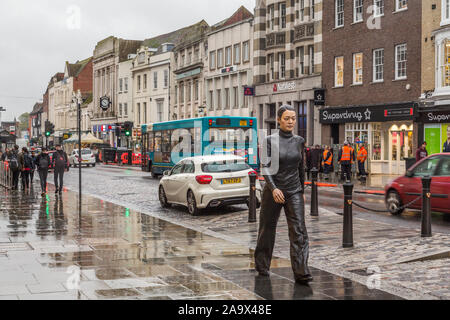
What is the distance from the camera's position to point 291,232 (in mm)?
7438

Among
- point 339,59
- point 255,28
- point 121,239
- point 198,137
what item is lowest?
point 121,239

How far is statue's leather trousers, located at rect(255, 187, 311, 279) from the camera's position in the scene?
24.1 ft

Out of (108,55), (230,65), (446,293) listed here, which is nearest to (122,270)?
(446,293)

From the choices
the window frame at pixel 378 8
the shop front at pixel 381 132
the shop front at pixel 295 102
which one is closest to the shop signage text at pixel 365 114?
the shop front at pixel 381 132

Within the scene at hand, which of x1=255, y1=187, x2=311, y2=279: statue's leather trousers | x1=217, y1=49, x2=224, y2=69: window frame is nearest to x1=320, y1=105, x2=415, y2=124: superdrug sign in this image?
x1=217, y1=49, x2=224, y2=69: window frame

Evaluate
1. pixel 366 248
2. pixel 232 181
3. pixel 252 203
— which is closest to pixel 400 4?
pixel 232 181

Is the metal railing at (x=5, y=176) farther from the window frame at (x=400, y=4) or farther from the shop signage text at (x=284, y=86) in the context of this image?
the window frame at (x=400, y=4)

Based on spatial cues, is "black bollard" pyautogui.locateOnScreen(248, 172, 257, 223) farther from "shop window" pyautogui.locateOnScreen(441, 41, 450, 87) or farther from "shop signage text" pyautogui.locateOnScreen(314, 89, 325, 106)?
"shop signage text" pyautogui.locateOnScreen(314, 89, 325, 106)

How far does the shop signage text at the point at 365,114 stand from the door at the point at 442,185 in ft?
57.6

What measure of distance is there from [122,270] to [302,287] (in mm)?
2398

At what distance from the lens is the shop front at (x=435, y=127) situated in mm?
29312

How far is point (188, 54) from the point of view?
194ft
